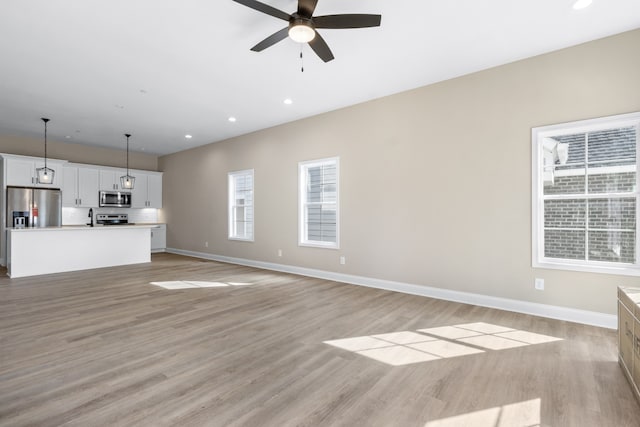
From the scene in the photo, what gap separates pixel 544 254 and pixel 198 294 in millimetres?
4603

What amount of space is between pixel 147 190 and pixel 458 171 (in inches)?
341

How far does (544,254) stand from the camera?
3645mm

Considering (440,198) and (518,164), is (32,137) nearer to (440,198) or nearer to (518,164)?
(440,198)

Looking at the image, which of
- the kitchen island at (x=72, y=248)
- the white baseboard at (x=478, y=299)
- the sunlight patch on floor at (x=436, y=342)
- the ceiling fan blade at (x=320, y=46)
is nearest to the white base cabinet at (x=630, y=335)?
the sunlight patch on floor at (x=436, y=342)

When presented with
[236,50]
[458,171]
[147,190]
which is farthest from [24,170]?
[458,171]

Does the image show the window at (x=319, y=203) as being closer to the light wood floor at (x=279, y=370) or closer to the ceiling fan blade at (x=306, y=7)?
the light wood floor at (x=279, y=370)

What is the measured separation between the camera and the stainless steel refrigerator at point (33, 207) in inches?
269

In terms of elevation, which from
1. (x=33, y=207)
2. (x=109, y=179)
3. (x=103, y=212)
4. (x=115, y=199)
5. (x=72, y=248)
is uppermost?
(x=109, y=179)

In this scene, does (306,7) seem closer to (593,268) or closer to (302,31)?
(302,31)

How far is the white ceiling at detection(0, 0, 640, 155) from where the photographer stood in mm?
2854

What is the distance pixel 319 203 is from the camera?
586cm

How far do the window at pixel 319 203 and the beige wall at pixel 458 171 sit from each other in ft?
0.56

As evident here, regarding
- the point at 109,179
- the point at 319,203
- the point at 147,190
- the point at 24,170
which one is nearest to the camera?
the point at 319,203

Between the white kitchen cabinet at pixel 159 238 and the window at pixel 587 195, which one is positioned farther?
the white kitchen cabinet at pixel 159 238
